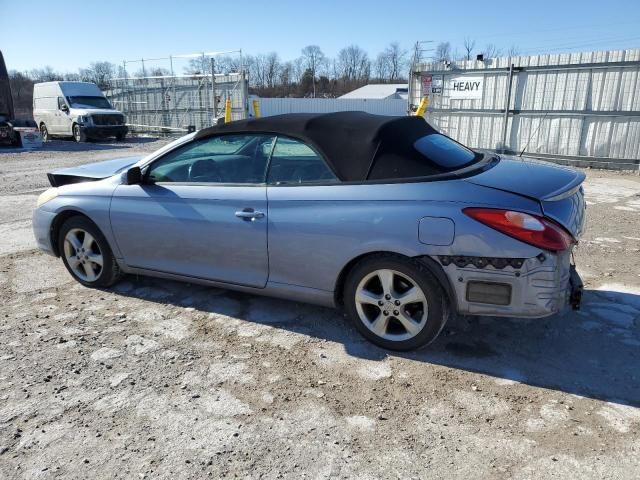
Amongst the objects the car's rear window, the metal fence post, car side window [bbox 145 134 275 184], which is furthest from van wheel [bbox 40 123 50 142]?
the car's rear window

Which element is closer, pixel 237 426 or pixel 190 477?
pixel 190 477

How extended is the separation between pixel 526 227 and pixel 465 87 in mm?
13133

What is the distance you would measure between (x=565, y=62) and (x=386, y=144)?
461 inches

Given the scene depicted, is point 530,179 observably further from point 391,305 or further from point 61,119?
point 61,119

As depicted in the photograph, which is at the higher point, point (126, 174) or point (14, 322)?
point (126, 174)

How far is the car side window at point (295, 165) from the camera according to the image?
11.3 ft

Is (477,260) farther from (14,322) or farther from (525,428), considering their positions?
(14,322)

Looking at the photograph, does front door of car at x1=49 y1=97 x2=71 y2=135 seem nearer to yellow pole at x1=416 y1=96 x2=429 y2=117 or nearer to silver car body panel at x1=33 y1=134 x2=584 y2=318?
yellow pole at x1=416 y1=96 x2=429 y2=117

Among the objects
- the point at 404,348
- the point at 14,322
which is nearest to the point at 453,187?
the point at 404,348

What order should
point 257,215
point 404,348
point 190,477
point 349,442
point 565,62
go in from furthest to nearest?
1. point 565,62
2. point 257,215
3. point 404,348
4. point 349,442
5. point 190,477

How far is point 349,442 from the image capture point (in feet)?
8.14

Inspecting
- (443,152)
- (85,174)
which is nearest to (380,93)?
(85,174)

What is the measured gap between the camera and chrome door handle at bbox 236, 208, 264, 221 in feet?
11.6

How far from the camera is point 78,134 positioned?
70.0ft
